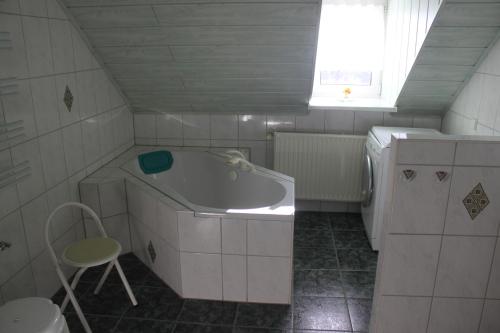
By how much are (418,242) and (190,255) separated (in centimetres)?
128

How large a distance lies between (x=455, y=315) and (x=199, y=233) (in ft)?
4.24

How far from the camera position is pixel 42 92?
87.7 inches

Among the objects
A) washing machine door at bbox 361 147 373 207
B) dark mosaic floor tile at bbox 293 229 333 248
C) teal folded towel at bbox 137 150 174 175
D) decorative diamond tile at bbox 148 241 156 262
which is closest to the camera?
decorative diamond tile at bbox 148 241 156 262

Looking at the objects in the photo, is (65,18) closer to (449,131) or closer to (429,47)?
(429,47)

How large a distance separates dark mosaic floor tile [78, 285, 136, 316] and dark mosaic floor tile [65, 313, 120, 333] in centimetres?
4

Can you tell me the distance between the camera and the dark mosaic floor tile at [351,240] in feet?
9.80

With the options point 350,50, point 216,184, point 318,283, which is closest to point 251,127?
point 216,184

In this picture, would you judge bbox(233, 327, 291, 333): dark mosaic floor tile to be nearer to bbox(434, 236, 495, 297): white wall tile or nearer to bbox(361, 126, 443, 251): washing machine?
bbox(434, 236, 495, 297): white wall tile

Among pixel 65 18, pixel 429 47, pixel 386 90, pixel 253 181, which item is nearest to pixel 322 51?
pixel 386 90

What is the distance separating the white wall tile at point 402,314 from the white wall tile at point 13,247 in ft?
5.61

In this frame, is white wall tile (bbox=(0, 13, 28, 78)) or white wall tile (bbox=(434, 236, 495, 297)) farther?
white wall tile (bbox=(0, 13, 28, 78))

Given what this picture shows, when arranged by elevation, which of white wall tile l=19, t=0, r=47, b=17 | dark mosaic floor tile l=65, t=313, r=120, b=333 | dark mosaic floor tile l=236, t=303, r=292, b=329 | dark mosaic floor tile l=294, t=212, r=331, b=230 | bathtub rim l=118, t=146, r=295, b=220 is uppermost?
white wall tile l=19, t=0, r=47, b=17

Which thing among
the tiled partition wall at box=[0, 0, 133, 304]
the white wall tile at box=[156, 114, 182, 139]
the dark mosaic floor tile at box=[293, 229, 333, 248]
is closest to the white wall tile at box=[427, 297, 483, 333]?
the dark mosaic floor tile at box=[293, 229, 333, 248]

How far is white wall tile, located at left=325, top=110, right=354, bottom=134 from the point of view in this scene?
331cm
